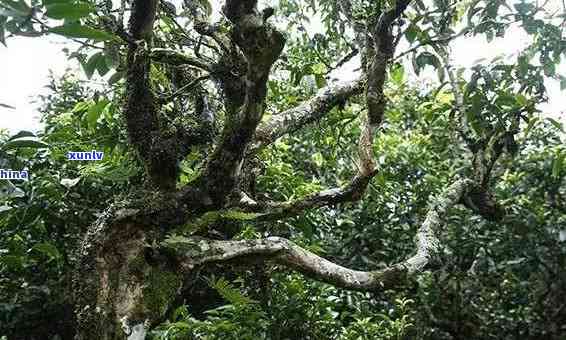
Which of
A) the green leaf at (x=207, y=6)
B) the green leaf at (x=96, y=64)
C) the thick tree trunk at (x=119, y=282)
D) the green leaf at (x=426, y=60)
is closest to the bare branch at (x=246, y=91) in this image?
the thick tree trunk at (x=119, y=282)

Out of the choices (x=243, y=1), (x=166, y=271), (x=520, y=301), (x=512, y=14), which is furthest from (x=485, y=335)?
(x=243, y=1)

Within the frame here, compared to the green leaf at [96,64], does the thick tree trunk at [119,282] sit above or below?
below

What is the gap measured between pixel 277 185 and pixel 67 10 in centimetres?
248

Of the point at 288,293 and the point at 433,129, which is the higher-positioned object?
the point at 433,129

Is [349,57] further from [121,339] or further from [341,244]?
[121,339]

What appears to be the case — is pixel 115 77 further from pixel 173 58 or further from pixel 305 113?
pixel 305 113

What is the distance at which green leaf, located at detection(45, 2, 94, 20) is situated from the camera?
1.21 m

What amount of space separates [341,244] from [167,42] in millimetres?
2060

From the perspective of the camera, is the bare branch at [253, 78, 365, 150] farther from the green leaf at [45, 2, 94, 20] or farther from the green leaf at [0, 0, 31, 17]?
the green leaf at [0, 0, 31, 17]

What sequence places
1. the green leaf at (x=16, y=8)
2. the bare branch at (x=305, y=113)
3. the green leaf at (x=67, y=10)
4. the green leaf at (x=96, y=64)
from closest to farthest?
the green leaf at (x=16, y=8), the green leaf at (x=67, y=10), the green leaf at (x=96, y=64), the bare branch at (x=305, y=113)

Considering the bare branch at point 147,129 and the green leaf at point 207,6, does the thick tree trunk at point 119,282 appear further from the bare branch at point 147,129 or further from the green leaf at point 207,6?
the green leaf at point 207,6

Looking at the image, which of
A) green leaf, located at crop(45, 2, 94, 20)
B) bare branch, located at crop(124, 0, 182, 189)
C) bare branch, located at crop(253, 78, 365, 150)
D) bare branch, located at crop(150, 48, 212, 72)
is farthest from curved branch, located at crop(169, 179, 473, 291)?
green leaf, located at crop(45, 2, 94, 20)

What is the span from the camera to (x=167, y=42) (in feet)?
8.22

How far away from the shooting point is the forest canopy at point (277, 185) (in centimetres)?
176
